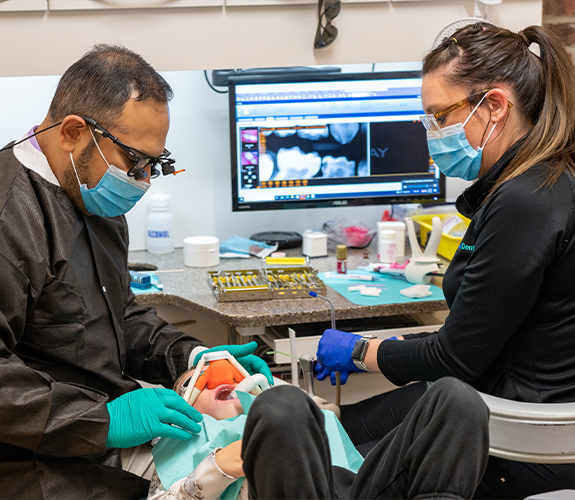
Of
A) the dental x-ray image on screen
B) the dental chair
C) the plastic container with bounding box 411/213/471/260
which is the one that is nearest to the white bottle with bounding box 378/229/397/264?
the plastic container with bounding box 411/213/471/260

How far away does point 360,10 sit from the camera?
2.08 metres

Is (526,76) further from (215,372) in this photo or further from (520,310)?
(215,372)

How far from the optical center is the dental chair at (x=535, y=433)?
112 cm

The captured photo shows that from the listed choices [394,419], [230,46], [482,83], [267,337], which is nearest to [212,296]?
[267,337]

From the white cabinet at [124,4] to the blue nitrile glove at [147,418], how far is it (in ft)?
3.91

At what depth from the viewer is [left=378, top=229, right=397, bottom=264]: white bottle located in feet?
7.47

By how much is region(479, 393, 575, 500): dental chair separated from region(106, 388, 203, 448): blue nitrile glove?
0.63 m

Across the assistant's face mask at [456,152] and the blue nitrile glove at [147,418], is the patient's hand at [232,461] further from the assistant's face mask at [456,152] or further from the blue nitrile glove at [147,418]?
the assistant's face mask at [456,152]

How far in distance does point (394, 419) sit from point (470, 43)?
0.99 metres

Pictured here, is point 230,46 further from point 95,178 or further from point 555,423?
point 555,423

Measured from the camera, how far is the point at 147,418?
133 centimetres

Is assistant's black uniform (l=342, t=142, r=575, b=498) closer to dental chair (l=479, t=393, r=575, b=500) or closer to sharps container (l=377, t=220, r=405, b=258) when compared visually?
dental chair (l=479, t=393, r=575, b=500)

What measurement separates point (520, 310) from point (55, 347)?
95 cm

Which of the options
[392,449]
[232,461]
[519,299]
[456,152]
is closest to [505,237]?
[519,299]
